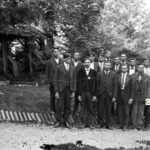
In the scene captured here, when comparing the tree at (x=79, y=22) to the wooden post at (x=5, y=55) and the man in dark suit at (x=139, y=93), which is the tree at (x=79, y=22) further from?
the man in dark suit at (x=139, y=93)

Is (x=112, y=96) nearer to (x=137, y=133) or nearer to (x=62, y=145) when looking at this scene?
(x=137, y=133)

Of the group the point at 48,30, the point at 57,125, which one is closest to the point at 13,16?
the point at 57,125

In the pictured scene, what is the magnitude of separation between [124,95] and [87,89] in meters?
1.14

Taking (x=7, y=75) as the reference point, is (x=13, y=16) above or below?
above

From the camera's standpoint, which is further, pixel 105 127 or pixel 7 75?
pixel 7 75

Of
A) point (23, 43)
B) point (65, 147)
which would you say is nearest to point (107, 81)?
point (65, 147)

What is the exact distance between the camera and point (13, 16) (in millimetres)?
12008

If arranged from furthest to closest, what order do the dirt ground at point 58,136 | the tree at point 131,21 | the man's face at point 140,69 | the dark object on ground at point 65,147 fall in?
the tree at point 131,21 < the man's face at point 140,69 < the dirt ground at point 58,136 < the dark object on ground at point 65,147

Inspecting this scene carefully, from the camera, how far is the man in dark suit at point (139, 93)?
11492mm

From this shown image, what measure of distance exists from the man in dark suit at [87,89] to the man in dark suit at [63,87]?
0.26 m

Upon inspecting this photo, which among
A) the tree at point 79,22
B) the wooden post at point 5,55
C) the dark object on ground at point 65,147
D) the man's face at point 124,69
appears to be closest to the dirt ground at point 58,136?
the dark object on ground at point 65,147

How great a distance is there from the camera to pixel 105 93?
1123 cm

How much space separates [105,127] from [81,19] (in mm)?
7556

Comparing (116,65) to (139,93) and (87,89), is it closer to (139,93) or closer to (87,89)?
(139,93)
